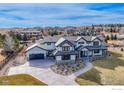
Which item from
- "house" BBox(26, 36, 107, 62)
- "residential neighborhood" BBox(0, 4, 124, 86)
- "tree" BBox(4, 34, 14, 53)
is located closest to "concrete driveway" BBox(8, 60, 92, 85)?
"residential neighborhood" BBox(0, 4, 124, 86)

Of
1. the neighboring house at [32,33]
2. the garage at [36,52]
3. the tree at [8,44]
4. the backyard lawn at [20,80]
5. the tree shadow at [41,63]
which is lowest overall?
the backyard lawn at [20,80]

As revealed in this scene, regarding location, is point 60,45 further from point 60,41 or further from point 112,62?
point 112,62

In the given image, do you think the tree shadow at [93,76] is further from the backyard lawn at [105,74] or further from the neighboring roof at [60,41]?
the neighboring roof at [60,41]

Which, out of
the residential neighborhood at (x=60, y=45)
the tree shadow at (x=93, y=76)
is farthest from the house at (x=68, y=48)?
the tree shadow at (x=93, y=76)

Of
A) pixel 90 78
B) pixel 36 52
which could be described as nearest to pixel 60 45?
pixel 36 52

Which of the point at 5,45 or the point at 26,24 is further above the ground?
the point at 26,24

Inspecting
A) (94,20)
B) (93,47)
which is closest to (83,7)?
(94,20)
